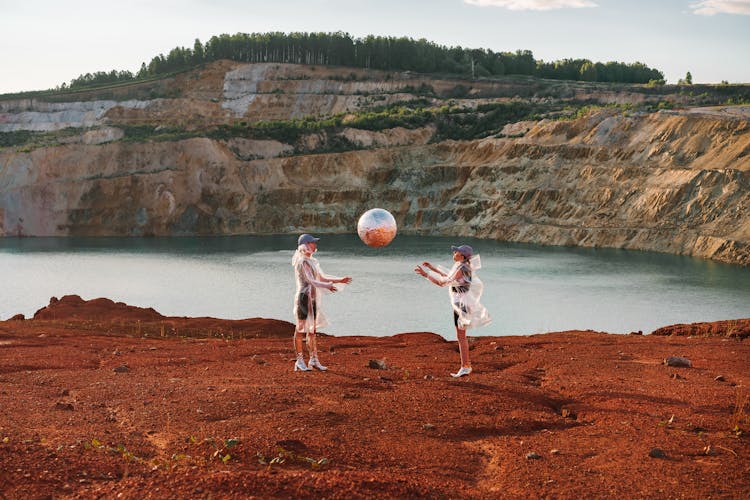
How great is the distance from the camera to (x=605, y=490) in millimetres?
8047

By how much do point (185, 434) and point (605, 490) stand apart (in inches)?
175

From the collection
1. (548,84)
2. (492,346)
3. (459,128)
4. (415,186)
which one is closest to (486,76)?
(548,84)

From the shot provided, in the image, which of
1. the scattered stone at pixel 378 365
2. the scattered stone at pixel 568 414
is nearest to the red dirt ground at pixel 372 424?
the scattered stone at pixel 568 414

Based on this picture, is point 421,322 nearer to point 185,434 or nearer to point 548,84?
point 185,434

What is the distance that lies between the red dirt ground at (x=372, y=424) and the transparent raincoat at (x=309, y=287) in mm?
923

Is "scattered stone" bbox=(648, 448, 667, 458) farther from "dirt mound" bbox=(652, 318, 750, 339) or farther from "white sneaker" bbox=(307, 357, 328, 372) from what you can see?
"dirt mound" bbox=(652, 318, 750, 339)

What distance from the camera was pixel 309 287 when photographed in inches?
569

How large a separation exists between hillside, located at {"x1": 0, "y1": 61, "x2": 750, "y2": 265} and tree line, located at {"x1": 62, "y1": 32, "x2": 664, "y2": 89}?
65.2 ft

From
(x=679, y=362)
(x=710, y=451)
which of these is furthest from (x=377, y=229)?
(x=710, y=451)

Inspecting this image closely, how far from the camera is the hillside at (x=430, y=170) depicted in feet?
182

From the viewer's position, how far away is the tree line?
4651 inches

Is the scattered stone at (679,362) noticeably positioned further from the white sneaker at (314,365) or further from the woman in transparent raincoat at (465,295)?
the white sneaker at (314,365)

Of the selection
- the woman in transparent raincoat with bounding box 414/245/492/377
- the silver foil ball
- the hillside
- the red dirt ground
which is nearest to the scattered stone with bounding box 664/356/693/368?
the red dirt ground

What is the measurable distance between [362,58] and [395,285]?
86301mm
